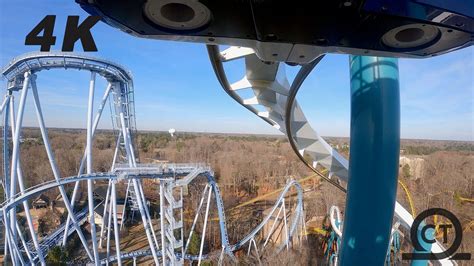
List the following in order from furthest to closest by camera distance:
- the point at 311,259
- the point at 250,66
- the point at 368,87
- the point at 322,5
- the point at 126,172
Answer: the point at 311,259 < the point at 126,172 < the point at 250,66 < the point at 368,87 < the point at 322,5

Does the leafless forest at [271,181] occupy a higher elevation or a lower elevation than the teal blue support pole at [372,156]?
lower

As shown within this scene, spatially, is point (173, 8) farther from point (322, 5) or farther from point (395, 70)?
point (395, 70)

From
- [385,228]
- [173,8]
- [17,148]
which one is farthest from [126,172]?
[173,8]

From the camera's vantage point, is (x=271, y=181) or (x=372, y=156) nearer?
(x=372, y=156)

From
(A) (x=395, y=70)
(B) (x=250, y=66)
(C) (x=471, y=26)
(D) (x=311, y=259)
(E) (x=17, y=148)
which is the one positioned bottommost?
(D) (x=311, y=259)

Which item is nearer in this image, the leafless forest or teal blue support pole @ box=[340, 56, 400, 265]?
teal blue support pole @ box=[340, 56, 400, 265]

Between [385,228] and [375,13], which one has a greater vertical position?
[375,13]

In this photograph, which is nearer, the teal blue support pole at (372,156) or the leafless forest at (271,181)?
the teal blue support pole at (372,156)

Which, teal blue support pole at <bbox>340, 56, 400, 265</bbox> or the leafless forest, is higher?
teal blue support pole at <bbox>340, 56, 400, 265</bbox>
